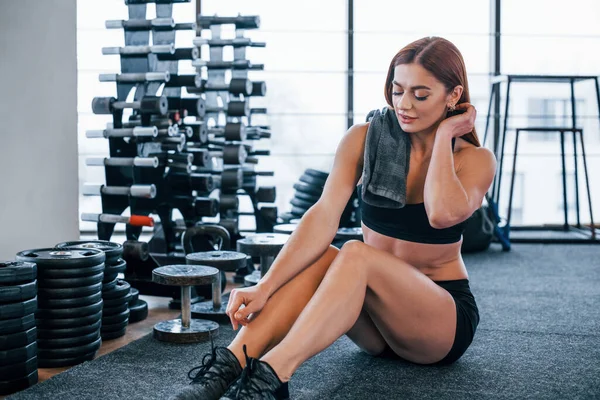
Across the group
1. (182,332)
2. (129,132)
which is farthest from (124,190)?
(182,332)

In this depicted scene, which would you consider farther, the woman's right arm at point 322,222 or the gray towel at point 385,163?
the gray towel at point 385,163

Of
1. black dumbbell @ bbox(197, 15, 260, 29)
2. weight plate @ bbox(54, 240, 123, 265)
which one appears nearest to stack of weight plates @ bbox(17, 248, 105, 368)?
weight plate @ bbox(54, 240, 123, 265)

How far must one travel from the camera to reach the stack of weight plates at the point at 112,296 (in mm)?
2467

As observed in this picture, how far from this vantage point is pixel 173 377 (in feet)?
6.61

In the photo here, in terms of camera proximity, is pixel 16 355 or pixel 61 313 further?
pixel 61 313

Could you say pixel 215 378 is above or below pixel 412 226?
below

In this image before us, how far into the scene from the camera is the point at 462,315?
6.22 feet

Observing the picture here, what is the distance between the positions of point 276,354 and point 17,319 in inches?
29.6

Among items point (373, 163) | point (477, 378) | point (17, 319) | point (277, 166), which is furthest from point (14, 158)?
point (277, 166)

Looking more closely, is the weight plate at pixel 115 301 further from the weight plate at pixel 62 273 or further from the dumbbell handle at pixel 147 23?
the dumbbell handle at pixel 147 23

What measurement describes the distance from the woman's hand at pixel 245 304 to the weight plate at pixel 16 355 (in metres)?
0.62

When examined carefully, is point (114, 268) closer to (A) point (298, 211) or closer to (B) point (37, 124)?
(B) point (37, 124)

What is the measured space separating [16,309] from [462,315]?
3.89 ft

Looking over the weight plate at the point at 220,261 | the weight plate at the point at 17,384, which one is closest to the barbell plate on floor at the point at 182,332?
the weight plate at the point at 220,261
